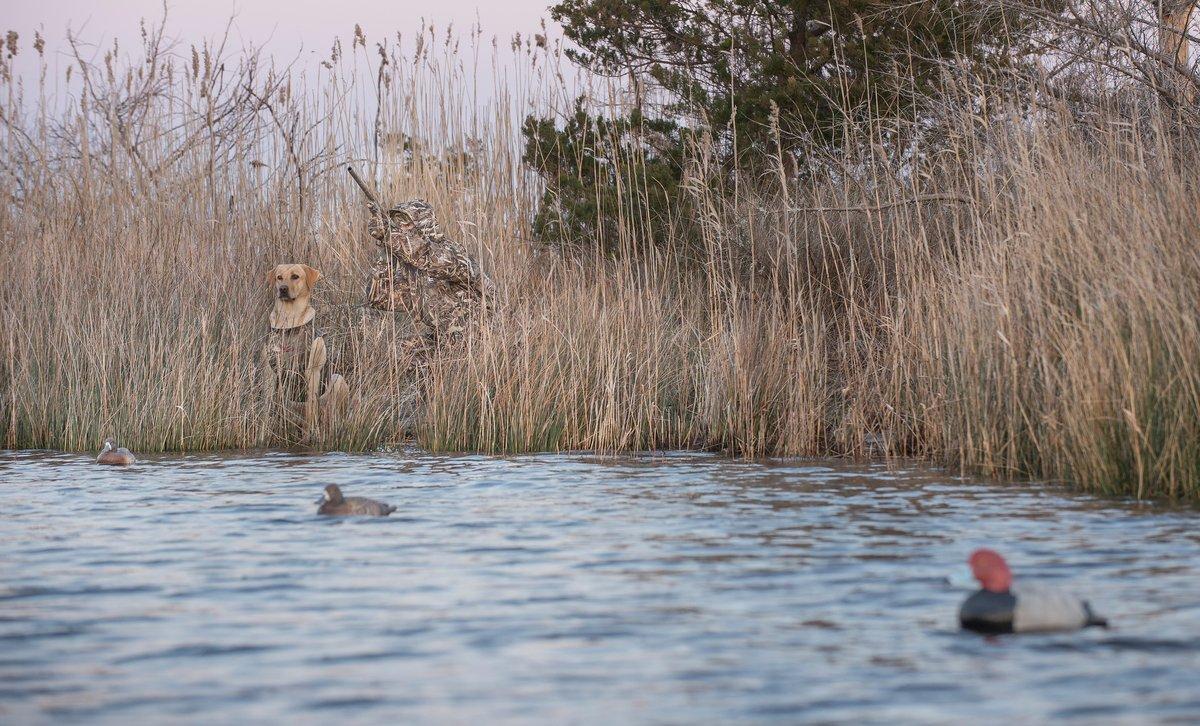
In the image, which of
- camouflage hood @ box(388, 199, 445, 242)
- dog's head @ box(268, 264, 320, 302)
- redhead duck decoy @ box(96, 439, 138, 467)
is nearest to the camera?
redhead duck decoy @ box(96, 439, 138, 467)

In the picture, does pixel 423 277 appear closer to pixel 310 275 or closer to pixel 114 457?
pixel 310 275

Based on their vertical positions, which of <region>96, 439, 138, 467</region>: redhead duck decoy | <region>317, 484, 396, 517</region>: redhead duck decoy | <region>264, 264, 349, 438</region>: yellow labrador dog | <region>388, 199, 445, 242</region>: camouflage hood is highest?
<region>388, 199, 445, 242</region>: camouflage hood

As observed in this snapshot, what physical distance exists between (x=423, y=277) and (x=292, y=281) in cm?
121

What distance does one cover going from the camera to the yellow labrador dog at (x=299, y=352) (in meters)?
9.34

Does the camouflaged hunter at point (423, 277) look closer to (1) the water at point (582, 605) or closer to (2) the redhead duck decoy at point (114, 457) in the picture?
(2) the redhead duck decoy at point (114, 457)

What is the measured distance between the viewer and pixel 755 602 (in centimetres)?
433

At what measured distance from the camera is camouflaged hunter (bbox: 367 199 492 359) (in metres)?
10.2

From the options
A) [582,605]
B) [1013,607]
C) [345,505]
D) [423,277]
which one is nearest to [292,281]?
[423,277]

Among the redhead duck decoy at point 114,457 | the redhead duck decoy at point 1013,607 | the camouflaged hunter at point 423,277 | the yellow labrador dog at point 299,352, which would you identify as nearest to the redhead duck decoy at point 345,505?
the redhead duck decoy at point 114,457

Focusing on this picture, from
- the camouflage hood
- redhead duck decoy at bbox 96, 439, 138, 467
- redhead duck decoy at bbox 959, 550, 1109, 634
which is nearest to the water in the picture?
redhead duck decoy at bbox 959, 550, 1109, 634

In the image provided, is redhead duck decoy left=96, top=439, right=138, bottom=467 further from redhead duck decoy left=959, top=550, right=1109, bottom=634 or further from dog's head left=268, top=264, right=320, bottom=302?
redhead duck decoy left=959, top=550, right=1109, bottom=634

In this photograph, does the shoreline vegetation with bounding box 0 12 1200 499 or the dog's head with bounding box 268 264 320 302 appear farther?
the dog's head with bounding box 268 264 320 302

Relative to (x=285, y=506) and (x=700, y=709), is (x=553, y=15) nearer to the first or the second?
(x=285, y=506)

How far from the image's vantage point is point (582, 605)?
4301mm
